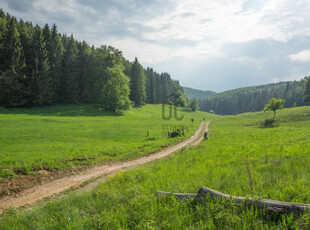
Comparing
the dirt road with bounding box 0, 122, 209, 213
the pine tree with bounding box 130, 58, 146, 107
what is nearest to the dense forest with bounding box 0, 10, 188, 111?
the pine tree with bounding box 130, 58, 146, 107

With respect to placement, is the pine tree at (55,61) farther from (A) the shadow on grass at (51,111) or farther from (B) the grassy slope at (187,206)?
(B) the grassy slope at (187,206)

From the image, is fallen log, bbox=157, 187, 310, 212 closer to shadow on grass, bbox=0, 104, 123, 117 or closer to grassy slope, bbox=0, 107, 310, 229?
grassy slope, bbox=0, 107, 310, 229

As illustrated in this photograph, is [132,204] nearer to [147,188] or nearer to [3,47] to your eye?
[147,188]

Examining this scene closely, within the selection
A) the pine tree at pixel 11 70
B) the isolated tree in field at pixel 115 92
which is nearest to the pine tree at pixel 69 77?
the isolated tree in field at pixel 115 92

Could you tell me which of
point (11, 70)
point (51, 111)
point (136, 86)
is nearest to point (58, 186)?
point (51, 111)

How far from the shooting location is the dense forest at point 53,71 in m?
43.7

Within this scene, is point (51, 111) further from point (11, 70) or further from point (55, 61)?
point (55, 61)

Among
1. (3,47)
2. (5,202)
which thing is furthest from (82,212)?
(3,47)

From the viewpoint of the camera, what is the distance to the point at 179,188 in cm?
604

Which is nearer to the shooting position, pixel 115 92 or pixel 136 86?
pixel 115 92

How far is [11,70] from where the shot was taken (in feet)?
141

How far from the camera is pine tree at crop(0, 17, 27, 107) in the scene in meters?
42.0

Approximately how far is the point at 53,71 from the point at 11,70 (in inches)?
497

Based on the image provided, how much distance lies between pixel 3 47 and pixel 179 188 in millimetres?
57596
